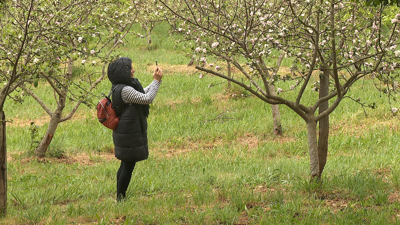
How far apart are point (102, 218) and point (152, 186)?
1.40 metres

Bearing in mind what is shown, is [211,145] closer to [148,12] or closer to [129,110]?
[148,12]

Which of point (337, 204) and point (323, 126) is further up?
point (323, 126)

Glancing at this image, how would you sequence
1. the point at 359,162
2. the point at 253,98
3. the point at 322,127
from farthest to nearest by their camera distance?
the point at 253,98, the point at 359,162, the point at 322,127

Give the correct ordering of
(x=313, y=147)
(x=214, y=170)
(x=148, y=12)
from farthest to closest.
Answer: (x=148, y=12) < (x=214, y=170) < (x=313, y=147)

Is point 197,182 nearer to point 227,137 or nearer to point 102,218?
point 102,218

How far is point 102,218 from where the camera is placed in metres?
4.48

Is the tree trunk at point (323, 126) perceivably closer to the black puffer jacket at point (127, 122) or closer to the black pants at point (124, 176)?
the black puffer jacket at point (127, 122)

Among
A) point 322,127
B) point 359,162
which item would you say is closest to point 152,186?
point 322,127

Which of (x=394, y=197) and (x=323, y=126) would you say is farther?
(x=323, y=126)

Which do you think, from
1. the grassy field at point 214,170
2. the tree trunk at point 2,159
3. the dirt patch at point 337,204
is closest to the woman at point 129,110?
the grassy field at point 214,170

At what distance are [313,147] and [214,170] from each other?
2.19 meters

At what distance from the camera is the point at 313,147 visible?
16.7 ft

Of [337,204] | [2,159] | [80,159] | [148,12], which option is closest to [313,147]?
[337,204]

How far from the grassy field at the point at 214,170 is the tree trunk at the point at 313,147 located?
184 mm
